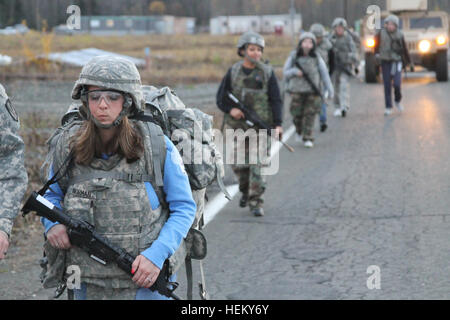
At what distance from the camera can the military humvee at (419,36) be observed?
25.8 m

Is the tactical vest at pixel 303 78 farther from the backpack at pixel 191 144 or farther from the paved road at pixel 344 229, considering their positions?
the backpack at pixel 191 144

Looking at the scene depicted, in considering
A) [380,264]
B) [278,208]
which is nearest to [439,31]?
[278,208]

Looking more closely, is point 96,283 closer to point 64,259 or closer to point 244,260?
point 64,259

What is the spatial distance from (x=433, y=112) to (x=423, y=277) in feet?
39.5

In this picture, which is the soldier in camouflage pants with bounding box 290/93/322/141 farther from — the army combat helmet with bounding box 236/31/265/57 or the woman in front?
the woman in front

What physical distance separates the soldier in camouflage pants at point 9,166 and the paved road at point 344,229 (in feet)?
7.45

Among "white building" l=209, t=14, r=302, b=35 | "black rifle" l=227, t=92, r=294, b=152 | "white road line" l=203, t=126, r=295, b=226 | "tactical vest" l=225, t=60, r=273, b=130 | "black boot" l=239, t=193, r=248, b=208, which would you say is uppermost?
"white building" l=209, t=14, r=302, b=35

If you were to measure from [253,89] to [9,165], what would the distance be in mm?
5131

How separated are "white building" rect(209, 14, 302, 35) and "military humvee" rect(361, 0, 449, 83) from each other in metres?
48.0

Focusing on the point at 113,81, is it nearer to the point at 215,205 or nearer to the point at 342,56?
the point at 215,205

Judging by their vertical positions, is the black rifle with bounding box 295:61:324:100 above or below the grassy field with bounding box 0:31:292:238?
above

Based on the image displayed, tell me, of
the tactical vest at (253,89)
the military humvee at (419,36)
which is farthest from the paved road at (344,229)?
the military humvee at (419,36)

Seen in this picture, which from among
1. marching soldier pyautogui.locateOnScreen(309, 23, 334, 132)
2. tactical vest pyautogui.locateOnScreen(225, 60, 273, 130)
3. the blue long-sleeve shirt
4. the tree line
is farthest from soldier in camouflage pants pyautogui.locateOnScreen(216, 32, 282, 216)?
the tree line

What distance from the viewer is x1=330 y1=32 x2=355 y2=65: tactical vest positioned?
1620 centimetres
